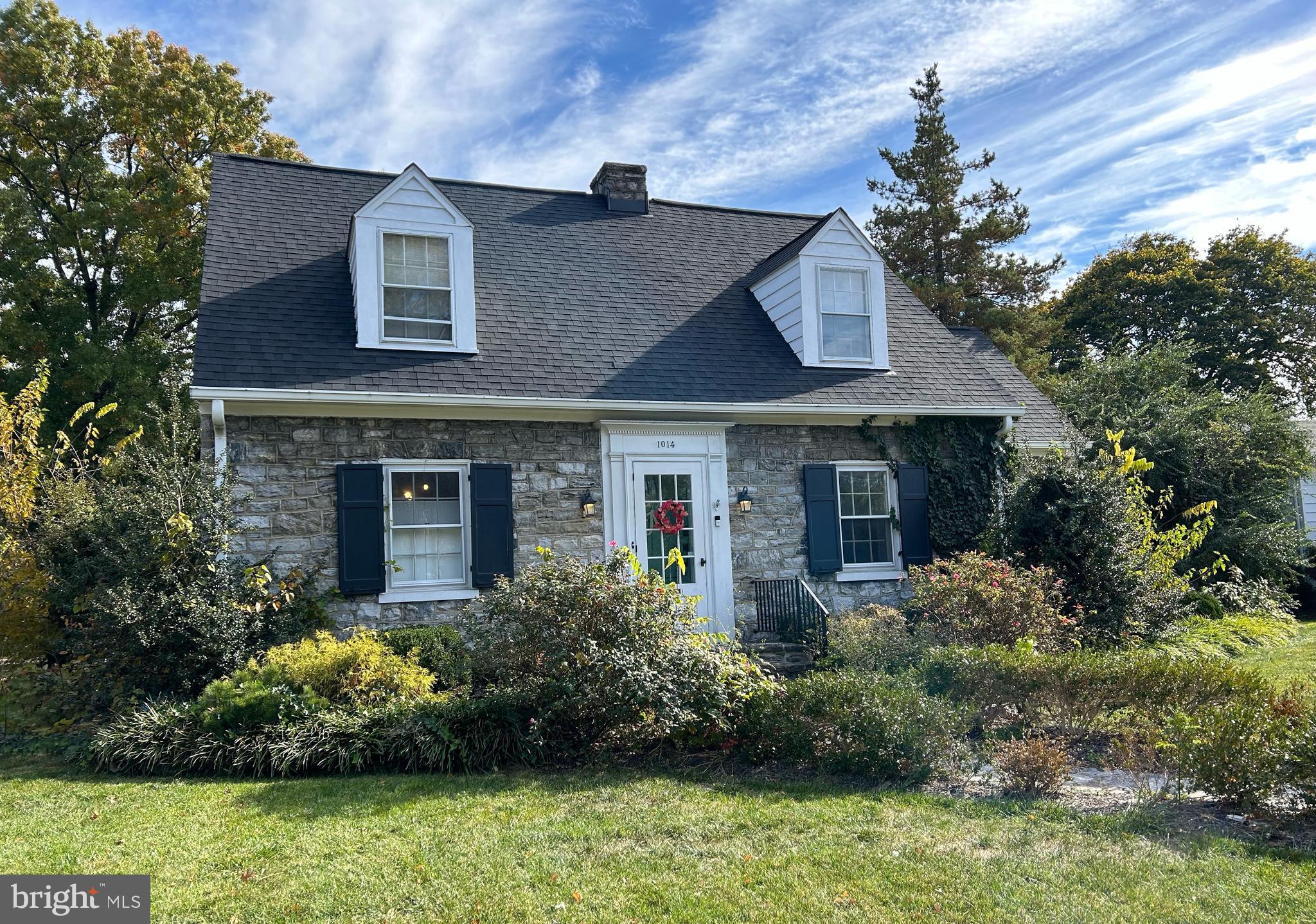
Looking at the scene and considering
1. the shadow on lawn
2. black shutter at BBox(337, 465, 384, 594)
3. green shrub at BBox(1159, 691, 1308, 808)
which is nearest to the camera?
the shadow on lawn

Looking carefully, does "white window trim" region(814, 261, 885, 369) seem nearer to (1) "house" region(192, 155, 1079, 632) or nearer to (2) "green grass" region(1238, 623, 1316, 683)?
(1) "house" region(192, 155, 1079, 632)

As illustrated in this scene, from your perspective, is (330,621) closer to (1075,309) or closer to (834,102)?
(834,102)

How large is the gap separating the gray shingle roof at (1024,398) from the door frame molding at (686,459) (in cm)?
501

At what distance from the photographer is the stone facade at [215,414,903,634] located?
9.29 m

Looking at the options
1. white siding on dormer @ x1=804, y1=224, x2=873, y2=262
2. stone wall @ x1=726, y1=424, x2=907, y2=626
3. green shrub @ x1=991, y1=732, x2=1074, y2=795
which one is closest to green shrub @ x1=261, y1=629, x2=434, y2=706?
green shrub @ x1=991, y1=732, x2=1074, y2=795

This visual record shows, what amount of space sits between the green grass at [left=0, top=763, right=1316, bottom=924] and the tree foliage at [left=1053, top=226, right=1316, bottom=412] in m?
26.3

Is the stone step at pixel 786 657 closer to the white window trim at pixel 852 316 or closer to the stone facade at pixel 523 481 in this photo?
the stone facade at pixel 523 481

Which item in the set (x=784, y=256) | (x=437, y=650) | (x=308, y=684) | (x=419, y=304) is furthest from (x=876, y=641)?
(x=784, y=256)

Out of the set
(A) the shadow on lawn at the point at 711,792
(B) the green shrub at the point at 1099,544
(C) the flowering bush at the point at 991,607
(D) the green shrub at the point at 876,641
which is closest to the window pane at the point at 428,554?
(A) the shadow on lawn at the point at 711,792

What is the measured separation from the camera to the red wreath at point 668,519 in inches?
425

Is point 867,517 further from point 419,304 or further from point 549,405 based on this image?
point 419,304

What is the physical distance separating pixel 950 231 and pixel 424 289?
19550 millimetres

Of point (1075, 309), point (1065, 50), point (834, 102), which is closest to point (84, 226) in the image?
point (834, 102)

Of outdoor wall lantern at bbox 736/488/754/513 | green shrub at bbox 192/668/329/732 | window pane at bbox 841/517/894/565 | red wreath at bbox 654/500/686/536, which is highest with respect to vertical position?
outdoor wall lantern at bbox 736/488/754/513
